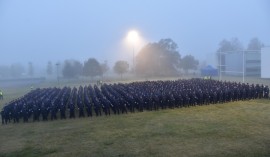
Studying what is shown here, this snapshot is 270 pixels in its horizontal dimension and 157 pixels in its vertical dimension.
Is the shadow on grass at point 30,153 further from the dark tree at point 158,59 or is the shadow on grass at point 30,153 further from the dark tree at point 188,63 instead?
the dark tree at point 188,63

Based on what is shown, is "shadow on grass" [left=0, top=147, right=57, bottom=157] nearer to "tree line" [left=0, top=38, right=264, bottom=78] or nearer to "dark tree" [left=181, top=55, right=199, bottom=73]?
"tree line" [left=0, top=38, right=264, bottom=78]

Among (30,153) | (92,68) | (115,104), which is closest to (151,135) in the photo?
(30,153)

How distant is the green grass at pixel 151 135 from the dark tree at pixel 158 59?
51.5 meters

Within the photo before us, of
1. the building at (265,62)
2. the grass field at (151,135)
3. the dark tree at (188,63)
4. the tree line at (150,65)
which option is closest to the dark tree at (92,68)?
the tree line at (150,65)

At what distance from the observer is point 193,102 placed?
70.6 feet

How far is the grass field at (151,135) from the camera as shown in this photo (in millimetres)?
11750

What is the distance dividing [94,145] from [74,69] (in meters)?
57.7

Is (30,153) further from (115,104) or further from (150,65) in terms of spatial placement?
(150,65)

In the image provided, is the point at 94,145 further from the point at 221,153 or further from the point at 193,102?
the point at 193,102

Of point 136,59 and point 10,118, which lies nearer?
point 10,118

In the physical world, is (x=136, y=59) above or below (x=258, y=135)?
above

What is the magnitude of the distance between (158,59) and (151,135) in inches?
2396

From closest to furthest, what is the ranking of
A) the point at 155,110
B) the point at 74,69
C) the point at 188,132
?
the point at 188,132, the point at 155,110, the point at 74,69

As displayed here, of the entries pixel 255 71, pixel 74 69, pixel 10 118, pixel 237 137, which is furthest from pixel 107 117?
pixel 74 69
